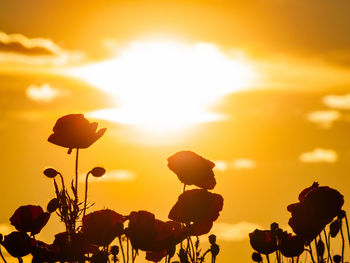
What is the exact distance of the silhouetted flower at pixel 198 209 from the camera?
4.93 m

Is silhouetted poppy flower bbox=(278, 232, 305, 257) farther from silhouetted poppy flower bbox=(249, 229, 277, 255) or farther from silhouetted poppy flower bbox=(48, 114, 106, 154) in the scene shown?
silhouetted poppy flower bbox=(48, 114, 106, 154)

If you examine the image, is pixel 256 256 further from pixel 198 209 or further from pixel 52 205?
pixel 52 205

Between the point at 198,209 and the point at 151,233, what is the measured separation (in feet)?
1.49

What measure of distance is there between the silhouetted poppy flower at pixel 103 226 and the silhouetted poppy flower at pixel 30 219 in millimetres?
734

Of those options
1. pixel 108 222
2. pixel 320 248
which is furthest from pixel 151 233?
pixel 320 248

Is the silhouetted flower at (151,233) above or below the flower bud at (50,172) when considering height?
below

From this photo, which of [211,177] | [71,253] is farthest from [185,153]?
[71,253]

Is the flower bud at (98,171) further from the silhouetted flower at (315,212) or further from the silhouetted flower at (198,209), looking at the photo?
the silhouetted flower at (315,212)

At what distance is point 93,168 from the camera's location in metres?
5.33

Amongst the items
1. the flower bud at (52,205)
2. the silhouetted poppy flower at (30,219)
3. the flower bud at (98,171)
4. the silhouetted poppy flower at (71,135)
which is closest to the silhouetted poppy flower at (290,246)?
the flower bud at (98,171)

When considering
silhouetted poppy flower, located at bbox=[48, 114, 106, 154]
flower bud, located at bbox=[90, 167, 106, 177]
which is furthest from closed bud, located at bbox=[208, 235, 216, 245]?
silhouetted poppy flower, located at bbox=[48, 114, 106, 154]

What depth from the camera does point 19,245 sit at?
4.91m

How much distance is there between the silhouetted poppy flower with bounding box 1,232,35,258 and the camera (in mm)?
4871

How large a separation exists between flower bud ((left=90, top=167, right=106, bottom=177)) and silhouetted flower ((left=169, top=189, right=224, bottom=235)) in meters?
0.70
